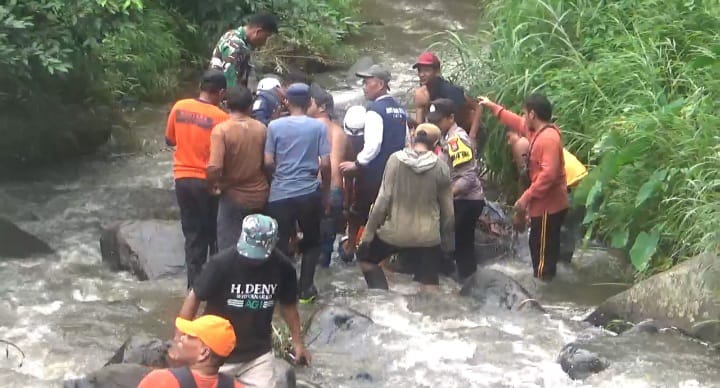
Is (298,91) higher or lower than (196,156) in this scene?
higher

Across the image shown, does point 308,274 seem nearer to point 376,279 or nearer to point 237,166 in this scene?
point 376,279

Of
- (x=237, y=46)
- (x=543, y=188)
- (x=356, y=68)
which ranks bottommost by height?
(x=356, y=68)

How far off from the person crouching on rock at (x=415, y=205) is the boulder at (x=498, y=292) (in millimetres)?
411

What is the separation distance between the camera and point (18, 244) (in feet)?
33.0

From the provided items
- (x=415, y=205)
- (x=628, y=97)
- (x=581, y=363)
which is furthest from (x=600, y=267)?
(x=581, y=363)

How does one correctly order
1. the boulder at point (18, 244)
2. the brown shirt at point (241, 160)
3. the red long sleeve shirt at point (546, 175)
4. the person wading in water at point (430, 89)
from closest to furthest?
the brown shirt at point (241, 160) < the red long sleeve shirt at point (546, 175) < the person wading in water at point (430, 89) < the boulder at point (18, 244)

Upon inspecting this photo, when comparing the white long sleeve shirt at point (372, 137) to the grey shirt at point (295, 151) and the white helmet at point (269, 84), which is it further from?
the white helmet at point (269, 84)

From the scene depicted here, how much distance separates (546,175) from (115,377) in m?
3.64

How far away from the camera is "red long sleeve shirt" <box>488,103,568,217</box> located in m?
8.49

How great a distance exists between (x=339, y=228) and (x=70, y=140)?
13.7ft

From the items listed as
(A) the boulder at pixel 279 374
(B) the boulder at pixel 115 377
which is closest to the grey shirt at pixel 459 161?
(A) the boulder at pixel 279 374

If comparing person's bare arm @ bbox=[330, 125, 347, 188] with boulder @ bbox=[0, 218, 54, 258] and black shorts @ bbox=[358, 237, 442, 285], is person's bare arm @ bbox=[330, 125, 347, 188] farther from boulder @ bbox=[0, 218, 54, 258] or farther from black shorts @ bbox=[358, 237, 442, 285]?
boulder @ bbox=[0, 218, 54, 258]

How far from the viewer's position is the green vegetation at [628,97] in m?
8.73

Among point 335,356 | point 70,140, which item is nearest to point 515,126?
point 335,356
